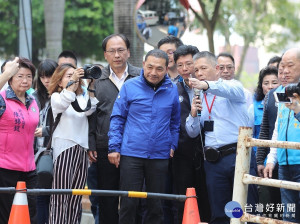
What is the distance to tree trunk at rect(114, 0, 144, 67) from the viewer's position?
10.5 meters

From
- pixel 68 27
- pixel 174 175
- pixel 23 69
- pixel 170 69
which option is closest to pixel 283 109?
pixel 174 175

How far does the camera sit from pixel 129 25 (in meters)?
10.5

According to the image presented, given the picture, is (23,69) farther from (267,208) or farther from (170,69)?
(267,208)

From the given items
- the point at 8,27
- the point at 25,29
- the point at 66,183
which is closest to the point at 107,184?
the point at 66,183

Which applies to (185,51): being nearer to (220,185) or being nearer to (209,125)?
(209,125)

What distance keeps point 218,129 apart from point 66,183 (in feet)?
5.88

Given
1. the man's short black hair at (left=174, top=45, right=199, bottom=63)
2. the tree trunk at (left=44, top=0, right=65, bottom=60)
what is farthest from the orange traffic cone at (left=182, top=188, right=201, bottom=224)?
the tree trunk at (left=44, top=0, right=65, bottom=60)

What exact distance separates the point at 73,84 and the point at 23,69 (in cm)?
56

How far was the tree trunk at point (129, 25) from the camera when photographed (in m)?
10.5

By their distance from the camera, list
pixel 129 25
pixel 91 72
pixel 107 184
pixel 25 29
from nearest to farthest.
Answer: pixel 91 72
pixel 107 184
pixel 129 25
pixel 25 29

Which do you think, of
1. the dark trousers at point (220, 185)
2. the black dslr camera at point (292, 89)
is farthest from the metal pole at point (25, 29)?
the black dslr camera at point (292, 89)

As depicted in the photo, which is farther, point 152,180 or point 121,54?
point 121,54

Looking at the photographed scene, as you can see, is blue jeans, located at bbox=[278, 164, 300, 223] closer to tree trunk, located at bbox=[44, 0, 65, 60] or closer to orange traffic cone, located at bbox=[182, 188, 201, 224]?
orange traffic cone, located at bbox=[182, 188, 201, 224]

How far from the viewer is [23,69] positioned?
23.6 ft
